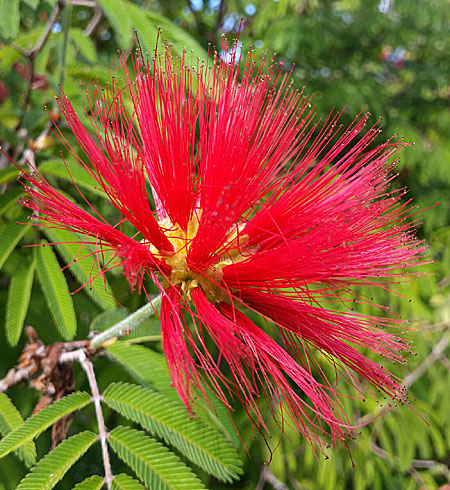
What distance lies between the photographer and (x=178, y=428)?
134 centimetres

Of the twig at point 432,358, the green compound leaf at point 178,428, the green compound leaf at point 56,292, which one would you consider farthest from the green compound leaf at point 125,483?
the twig at point 432,358

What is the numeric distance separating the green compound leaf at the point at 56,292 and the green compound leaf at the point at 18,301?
0.16 ft

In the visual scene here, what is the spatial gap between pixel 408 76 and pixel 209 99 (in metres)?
3.61

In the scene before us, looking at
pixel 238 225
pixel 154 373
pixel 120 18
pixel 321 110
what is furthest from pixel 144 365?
pixel 321 110

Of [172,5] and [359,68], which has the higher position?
[172,5]

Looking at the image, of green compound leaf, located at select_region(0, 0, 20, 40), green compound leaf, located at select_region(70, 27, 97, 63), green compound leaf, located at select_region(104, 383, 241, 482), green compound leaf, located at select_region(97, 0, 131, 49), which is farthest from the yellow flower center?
green compound leaf, located at select_region(70, 27, 97, 63)

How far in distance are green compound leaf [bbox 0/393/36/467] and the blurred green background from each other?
21cm

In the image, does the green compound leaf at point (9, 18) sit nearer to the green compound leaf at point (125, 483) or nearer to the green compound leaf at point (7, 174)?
the green compound leaf at point (7, 174)

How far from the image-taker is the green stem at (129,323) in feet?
4.47

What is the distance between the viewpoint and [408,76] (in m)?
4.45

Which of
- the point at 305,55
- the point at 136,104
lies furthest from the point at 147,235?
the point at 305,55

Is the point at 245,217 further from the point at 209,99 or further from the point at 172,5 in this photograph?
the point at 172,5

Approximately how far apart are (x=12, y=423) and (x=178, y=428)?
505 millimetres

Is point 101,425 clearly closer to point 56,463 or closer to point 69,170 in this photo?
point 56,463
